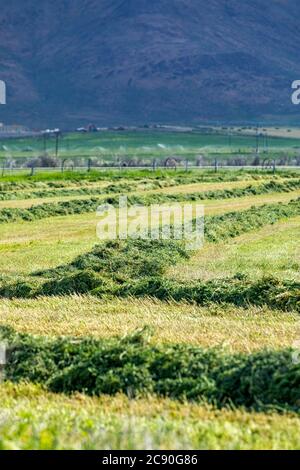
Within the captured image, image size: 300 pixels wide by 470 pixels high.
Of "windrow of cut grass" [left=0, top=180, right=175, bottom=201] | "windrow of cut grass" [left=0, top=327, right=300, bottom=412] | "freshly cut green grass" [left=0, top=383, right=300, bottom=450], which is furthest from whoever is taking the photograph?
"windrow of cut grass" [left=0, top=180, right=175, bottom=201]

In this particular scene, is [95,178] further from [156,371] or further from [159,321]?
[156,371]

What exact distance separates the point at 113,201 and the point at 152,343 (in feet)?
108

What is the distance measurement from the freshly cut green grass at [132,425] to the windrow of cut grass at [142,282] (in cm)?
704

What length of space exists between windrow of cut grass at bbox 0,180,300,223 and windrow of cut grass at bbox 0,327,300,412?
26346mm

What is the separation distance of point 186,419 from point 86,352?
2963mm

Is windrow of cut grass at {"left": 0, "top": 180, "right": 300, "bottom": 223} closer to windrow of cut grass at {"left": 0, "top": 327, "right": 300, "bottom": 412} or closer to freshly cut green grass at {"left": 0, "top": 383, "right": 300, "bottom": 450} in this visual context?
windrow of cut grass at {"left": 0, "top": 327, "right": 300, "bottom": 412}

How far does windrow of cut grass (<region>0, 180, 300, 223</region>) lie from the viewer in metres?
40.3

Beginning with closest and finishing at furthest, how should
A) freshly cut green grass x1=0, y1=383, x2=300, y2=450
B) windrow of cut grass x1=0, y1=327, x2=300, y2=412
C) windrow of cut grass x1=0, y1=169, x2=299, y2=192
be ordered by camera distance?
freshly cut green grass x1=0, y1=383, x2=300, y2=450 → windrow of cut grass x1=0, y1=327, x2=300, y2=412 → windrow of cut grass x1=0, y1=169, x2=299, y2=192

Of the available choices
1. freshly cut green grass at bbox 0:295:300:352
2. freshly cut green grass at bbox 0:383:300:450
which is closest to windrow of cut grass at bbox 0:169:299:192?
freshly cut green grass at bbox 0:295:300:352

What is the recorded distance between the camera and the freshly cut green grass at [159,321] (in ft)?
47.1

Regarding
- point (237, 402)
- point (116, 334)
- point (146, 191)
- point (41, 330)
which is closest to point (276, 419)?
point (237, 402)

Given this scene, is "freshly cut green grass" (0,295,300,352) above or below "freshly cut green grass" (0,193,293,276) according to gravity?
above

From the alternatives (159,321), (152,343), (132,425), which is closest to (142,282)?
(159,321)
